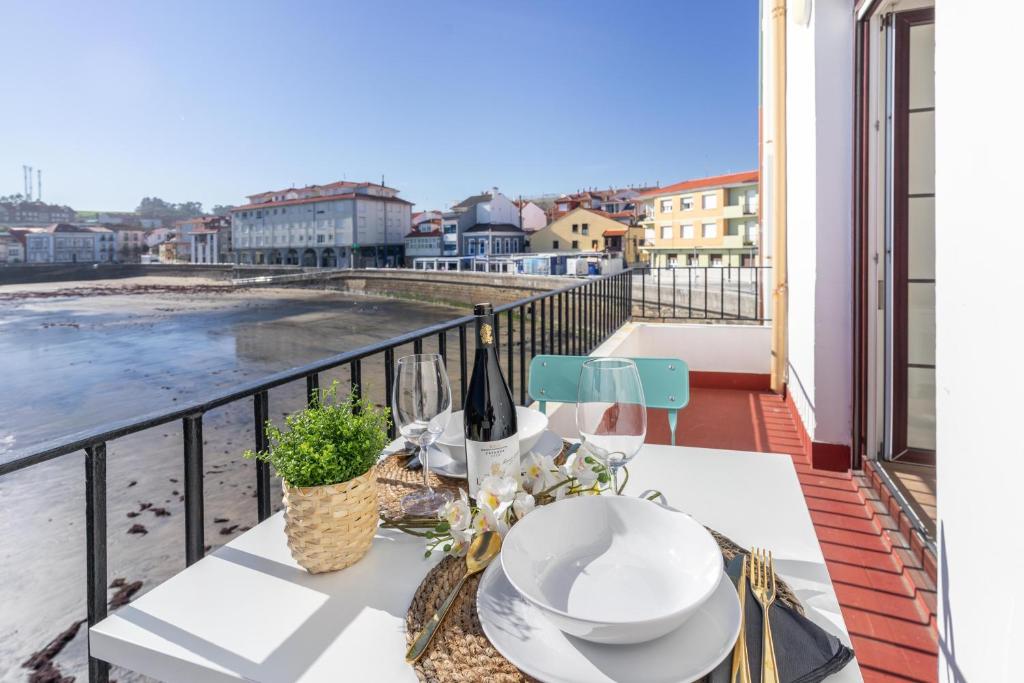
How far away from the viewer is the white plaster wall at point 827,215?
241cm

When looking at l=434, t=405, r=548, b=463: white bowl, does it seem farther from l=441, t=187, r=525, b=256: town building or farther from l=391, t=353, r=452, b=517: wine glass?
l=441, t=187, r=525, b=256: town building

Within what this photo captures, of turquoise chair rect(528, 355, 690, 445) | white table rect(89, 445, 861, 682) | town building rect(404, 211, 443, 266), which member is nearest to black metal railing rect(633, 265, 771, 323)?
turquoise chair rect(528, 355, 690, 445)

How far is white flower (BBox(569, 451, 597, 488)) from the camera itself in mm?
718

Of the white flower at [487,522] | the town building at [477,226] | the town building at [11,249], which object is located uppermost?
the town building at [477,226]

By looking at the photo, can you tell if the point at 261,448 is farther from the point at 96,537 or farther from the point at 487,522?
the point at 487,522

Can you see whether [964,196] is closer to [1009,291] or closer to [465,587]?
[1009,291]

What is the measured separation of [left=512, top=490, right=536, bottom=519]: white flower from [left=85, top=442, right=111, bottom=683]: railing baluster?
1.88 feet

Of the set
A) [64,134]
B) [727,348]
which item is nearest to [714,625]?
[727,348]

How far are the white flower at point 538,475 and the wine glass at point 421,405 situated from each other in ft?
0.58

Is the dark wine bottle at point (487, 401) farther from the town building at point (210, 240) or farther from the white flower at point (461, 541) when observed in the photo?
the town building at point (210, 240)

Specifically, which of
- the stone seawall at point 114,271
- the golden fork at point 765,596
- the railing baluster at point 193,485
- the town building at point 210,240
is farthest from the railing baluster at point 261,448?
the town building at point 210,240

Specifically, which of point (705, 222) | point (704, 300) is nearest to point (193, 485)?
point (704, 300)

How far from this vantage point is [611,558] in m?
0.62

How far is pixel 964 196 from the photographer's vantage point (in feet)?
3.21
